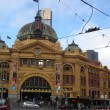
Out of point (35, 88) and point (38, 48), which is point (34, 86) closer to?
point (35, 88)

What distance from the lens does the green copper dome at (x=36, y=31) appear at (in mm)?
102375

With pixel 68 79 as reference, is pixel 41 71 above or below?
above

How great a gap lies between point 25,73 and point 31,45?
816 centimetres

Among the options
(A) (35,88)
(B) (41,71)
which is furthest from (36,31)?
(A) (35,88)

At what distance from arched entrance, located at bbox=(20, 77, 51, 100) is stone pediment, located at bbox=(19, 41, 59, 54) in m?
7.98

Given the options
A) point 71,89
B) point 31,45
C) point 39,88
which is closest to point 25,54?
point 31,45

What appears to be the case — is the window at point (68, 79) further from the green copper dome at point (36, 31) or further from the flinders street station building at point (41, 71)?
the green copper dome at point (36, 31)

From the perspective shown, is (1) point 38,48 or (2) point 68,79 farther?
(2) point 68,79

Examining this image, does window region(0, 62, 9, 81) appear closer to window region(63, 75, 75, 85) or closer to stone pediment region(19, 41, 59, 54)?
stone pediment region(19, 41, 59, 54)

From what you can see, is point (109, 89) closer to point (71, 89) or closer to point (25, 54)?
point (71, 89)

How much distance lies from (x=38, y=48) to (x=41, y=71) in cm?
667

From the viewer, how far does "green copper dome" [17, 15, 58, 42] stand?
4031 inches

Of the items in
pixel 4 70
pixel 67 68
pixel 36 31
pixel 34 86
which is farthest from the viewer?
pixel 36 31

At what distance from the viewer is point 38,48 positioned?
96.2m
